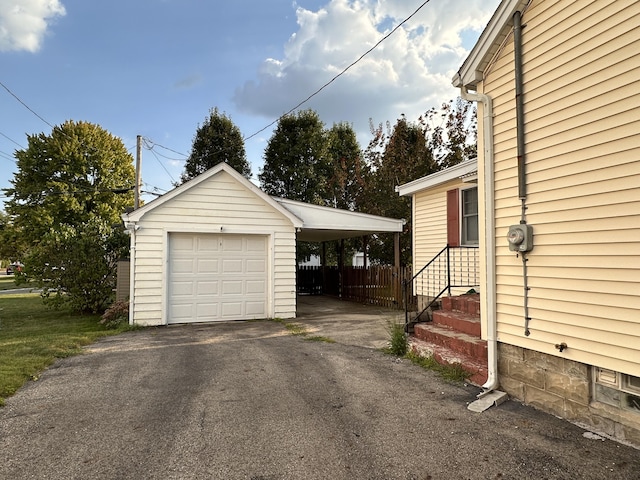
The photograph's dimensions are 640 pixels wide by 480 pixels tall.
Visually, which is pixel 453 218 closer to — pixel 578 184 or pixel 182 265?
pixel 578 184

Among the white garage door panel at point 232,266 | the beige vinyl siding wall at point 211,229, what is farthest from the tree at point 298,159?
the white garage door panel at point 232,266

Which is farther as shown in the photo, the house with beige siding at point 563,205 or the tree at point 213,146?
the tree at point 213,146

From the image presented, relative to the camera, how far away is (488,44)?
430cm

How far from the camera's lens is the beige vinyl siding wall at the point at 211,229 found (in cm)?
886

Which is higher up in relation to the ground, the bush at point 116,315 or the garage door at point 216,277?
the garage door at point 216,277

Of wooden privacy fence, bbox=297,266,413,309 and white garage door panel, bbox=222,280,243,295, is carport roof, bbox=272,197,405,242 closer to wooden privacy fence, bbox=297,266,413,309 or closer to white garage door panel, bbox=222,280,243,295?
wooden privacy fence, bbox=297,266,413,309

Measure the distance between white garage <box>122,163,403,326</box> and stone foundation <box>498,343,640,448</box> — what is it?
21.9 ft

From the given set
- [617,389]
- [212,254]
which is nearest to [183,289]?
[212,254]

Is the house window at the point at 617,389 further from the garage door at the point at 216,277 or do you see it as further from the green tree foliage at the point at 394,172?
the green tree foliage at the point at 394,172

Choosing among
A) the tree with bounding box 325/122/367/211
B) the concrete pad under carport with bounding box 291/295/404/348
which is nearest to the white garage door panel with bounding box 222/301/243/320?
the concrete pad under carport with bounding box 291/295/404/348

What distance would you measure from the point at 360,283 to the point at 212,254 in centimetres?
693

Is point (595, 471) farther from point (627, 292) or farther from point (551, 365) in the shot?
point (627, 292)

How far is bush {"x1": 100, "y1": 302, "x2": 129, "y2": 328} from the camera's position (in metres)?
9.08

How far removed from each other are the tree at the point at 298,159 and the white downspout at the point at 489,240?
19860mm
